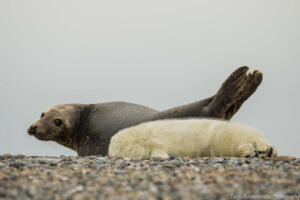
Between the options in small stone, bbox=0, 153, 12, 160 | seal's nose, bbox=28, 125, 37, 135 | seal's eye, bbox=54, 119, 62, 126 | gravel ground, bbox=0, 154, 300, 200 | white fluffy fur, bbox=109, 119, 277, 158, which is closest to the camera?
gravel ground, bbox=0, 154, 300, 200

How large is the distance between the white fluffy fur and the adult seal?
1.59m

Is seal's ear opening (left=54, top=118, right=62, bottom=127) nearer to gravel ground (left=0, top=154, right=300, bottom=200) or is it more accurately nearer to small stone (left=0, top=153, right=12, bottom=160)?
small stone (left=0, top=153, right=12, bottom=160)

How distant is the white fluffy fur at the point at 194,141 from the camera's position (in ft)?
18.4

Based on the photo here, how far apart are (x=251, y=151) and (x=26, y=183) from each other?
122 inches

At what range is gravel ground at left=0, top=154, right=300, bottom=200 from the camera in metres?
3.13

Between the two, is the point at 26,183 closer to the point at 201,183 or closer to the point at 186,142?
the point at 201,183

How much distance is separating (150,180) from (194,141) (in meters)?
2.25

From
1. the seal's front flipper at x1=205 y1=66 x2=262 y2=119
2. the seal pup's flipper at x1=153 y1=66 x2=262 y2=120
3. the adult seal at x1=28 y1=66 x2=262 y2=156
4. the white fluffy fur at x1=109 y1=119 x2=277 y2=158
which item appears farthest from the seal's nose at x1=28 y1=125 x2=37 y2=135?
the seal's front flipper at x1=205 y1=66 x2=262 y2=119

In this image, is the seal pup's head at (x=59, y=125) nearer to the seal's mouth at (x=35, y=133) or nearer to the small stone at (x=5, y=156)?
the seal's mouth at (x=35, y=133)

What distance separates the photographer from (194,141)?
5.75m

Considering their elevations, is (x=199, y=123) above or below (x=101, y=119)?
above

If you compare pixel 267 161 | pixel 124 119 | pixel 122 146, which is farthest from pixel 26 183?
pixel 124 119

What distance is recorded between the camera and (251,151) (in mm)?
5527

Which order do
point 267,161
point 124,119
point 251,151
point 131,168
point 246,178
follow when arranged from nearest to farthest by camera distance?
point 246,178, point 131,168, point 267,161, point 251,151, point 124,119
